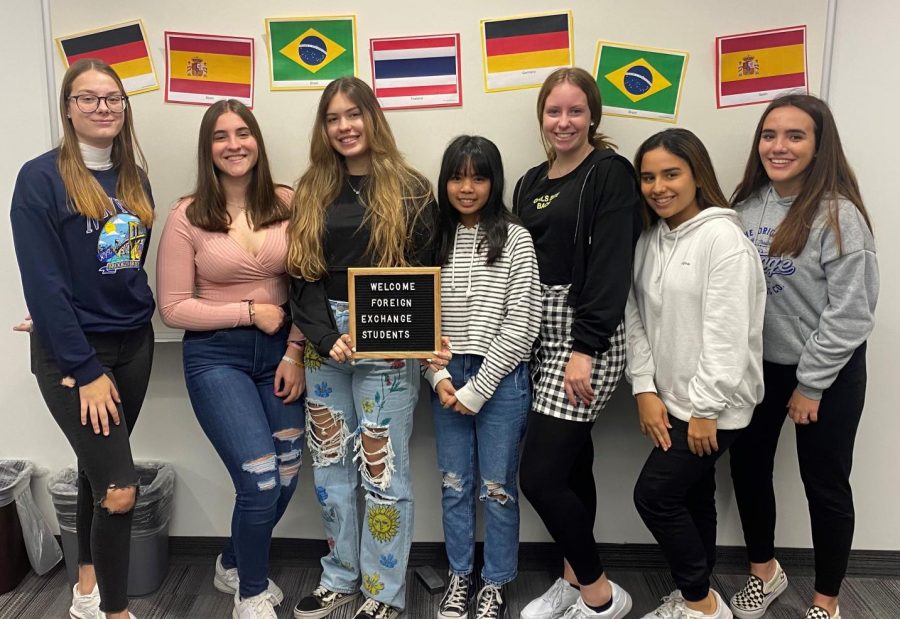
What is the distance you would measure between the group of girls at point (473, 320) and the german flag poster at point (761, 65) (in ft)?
0.97

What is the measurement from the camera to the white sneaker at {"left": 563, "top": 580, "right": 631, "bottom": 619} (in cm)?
195

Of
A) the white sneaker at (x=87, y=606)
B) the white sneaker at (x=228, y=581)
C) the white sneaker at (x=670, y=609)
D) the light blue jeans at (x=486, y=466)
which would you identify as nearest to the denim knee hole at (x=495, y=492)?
the light blue jeans at (x=486, y=466)

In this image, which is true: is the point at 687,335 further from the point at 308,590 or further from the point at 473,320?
the point at 308,590

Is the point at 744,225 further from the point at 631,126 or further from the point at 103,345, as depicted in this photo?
the point at 103,345

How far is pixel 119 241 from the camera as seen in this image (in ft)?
5.70

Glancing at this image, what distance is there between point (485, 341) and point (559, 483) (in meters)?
0.48

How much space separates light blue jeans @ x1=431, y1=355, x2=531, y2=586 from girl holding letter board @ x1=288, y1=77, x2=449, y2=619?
133 millimetres

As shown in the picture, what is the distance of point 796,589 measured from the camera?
2268 mm

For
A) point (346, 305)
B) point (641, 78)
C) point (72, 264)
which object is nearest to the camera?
point (72, 264)

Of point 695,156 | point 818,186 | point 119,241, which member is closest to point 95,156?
point 119,241

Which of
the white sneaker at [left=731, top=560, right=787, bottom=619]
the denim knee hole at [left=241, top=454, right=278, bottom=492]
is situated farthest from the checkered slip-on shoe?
the denim knee hole at [left=241, top=454, right=278, bottom=492]

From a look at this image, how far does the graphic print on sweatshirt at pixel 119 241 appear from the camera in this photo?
5.62ft

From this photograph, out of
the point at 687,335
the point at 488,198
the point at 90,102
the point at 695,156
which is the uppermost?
the point at 90,102

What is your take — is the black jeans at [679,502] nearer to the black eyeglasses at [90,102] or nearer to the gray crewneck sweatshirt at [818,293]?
the gray crewneck sweatshirt at [818,293]
